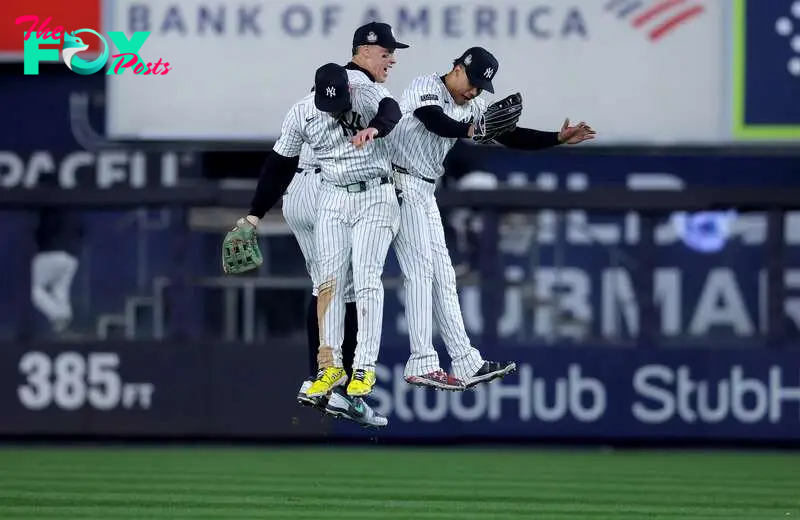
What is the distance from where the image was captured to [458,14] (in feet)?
55.8

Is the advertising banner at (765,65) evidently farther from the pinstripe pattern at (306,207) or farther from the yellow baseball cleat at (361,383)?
the yellow baseball cleat at (361,383)

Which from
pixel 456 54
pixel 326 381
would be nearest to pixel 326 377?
Answer: pixel 326 381

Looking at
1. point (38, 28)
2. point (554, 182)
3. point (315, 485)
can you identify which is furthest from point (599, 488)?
point (38, 28)

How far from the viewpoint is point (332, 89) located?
9641 mm

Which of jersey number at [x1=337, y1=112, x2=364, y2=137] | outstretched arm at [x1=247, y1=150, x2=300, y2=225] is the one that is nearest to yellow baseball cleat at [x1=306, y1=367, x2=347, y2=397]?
outstretched arm at [x1=247, y1=150, x2=300, y2=225]

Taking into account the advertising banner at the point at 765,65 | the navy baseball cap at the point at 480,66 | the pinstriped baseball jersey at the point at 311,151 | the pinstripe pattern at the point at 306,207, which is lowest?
the pinstripe pattern at the point at 306,207

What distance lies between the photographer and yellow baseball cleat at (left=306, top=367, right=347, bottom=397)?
10.1m

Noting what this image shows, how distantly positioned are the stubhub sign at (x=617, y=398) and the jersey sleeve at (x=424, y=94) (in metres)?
4.28

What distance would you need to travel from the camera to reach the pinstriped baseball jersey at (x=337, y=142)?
9.95 meters

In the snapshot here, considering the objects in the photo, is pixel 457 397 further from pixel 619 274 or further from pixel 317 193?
pixel 317 193

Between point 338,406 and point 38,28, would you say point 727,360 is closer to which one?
point 338,406

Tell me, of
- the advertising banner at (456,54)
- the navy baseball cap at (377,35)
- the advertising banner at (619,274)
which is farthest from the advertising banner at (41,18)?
the navy baseball cap at (377,35)

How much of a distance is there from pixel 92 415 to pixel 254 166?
3574 mm

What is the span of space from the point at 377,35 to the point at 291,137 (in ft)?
2.26
